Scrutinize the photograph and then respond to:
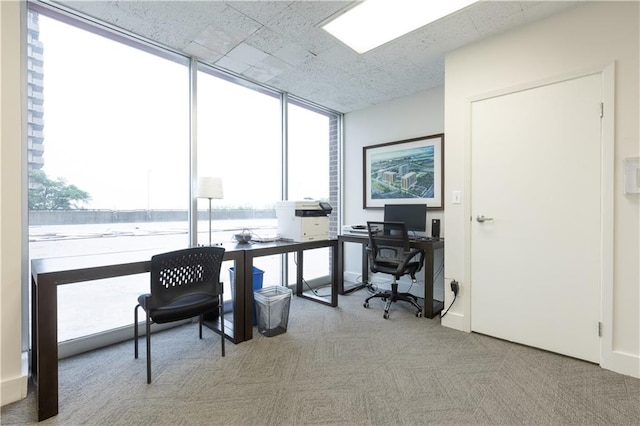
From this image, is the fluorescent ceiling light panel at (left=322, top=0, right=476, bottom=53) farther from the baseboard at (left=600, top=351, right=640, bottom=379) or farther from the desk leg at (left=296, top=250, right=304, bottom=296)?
the baseboard at (left=600, top=351, right=640, bottom=379)

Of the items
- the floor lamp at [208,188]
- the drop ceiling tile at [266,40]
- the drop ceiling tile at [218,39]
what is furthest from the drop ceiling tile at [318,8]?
the floor lamp at [208,188]

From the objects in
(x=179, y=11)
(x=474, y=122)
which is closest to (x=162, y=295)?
(x=179, y=11)

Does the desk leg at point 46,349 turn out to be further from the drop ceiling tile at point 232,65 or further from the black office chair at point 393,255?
the black office chair at point 393,255

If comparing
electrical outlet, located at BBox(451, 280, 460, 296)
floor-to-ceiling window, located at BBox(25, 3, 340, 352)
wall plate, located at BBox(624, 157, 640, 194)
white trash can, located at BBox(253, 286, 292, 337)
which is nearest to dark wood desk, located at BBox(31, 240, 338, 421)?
white trash can, located at BBox(253, 286, 292, 337)

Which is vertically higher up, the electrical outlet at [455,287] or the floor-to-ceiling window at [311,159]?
the floor-to-ceiling window at [311,159]

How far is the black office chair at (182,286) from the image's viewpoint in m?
1.89

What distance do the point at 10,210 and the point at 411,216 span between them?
338cm

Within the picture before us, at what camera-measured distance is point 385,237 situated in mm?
3168

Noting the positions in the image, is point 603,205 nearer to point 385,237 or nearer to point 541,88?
point 541,88

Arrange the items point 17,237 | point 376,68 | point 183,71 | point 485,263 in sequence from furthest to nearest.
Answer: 1. point 376,68
2. point 183,71
3. point 485,263
4. point 17,237

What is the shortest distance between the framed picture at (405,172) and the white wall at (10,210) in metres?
3.48

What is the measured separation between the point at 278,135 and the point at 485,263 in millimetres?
2676

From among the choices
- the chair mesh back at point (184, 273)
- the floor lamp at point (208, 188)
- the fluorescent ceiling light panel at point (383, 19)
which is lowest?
the chair mesh back at point (184, 273)

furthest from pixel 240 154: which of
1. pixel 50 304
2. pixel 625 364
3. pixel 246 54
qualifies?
pixel 625 364
